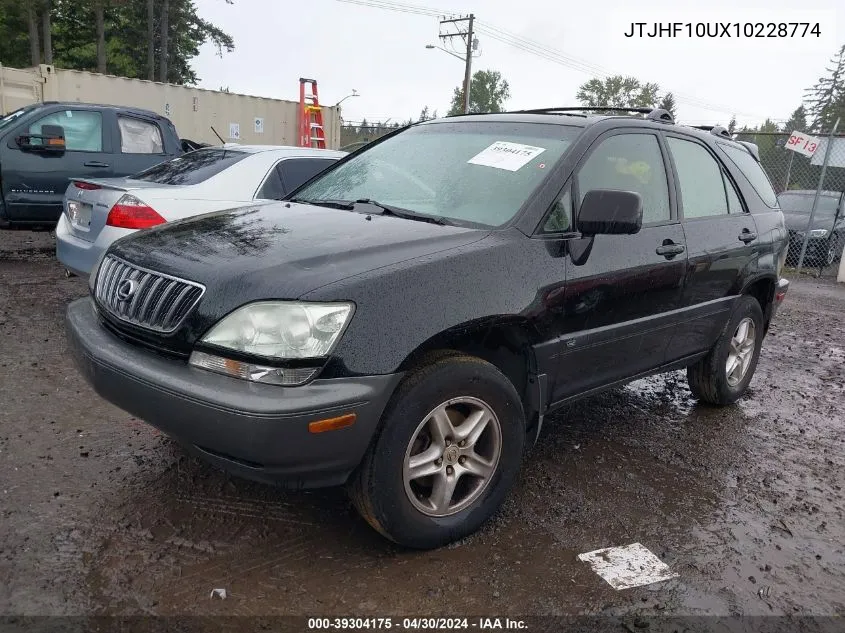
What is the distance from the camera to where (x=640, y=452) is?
375 centimetres

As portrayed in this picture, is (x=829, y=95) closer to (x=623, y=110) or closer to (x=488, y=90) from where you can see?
(x=488, y=90)

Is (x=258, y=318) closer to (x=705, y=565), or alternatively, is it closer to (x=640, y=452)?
(x=705, y=565)

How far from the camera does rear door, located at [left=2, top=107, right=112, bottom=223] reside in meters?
7.25

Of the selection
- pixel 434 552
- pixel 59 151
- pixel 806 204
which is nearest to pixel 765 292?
pixel 434 552

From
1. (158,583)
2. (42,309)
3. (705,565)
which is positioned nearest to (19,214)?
(42,309)

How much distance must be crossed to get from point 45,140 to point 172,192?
3.31 metres

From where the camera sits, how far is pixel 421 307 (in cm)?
236

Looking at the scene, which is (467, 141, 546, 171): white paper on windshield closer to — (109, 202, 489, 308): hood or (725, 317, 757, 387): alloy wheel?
(109, 202, 489, 308): hood

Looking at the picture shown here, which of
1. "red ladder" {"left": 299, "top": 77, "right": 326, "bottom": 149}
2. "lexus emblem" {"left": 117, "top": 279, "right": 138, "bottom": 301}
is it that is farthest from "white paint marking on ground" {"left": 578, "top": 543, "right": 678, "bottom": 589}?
"red ladder" {"left": 299, "top": 77, "right": 326, "bottom": 149}

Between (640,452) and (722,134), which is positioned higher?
(722,134)

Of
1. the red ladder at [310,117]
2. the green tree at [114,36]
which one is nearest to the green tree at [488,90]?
the green tree at [114,36]

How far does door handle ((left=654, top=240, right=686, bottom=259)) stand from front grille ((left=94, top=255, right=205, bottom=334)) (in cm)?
229

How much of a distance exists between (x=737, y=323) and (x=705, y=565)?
2.08m

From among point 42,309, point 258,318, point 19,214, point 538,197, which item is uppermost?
point 538,197
